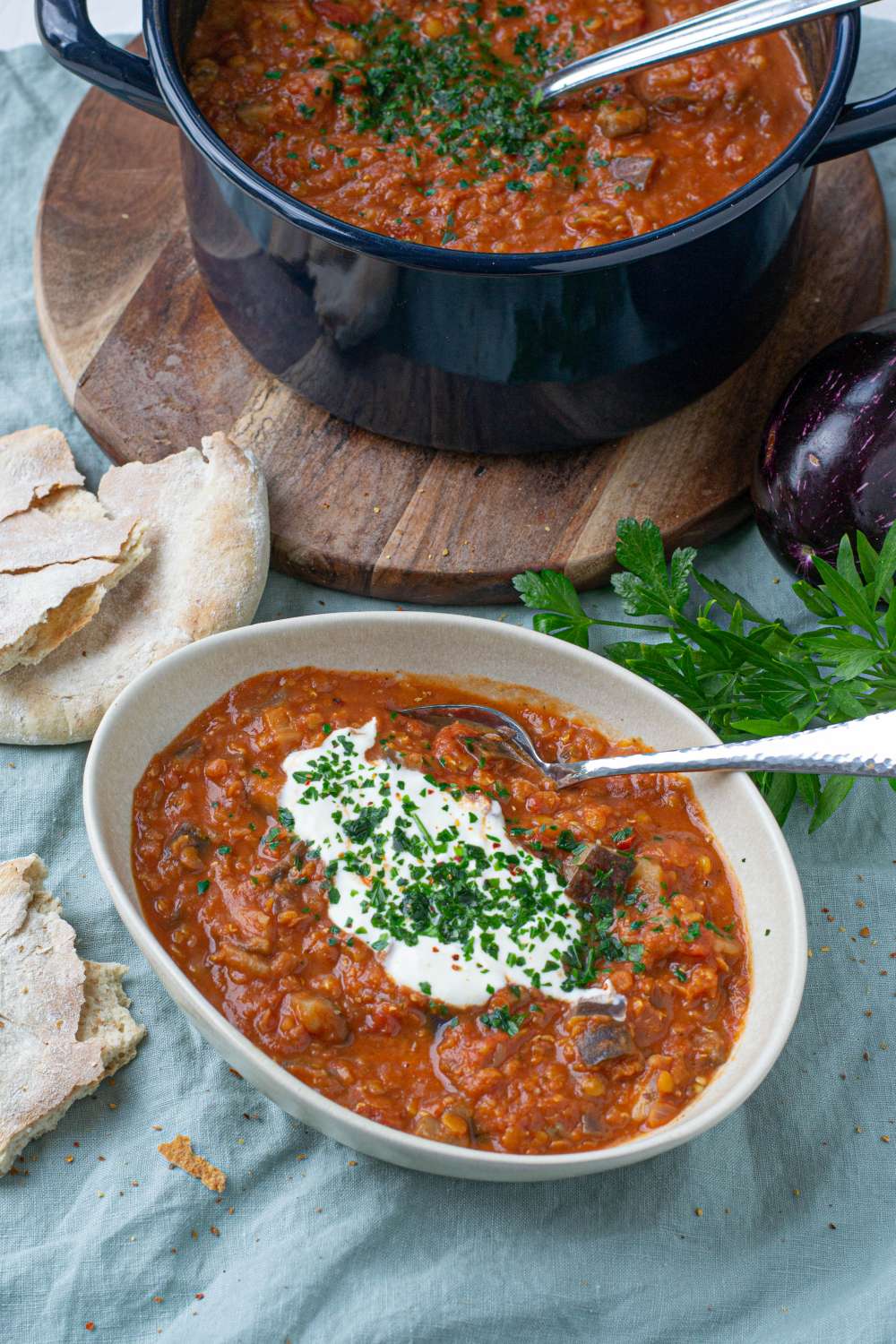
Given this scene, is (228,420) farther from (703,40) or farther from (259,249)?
(703,40)

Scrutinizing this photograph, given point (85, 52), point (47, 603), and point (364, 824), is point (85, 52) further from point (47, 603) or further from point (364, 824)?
point (364, 824)

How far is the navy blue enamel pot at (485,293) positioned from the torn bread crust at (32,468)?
56 cm

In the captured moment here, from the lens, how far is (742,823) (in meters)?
2.98

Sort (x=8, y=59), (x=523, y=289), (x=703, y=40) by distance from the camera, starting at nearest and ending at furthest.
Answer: (x=523, y=289)
(x=703, y=40)
(x=8, y=59)

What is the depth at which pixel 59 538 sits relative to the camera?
3361 millimetres

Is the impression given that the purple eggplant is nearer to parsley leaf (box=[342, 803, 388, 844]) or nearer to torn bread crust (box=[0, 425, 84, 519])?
parsley leaf (box=[342, 803, 388, 844])

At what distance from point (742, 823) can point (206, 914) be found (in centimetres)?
116

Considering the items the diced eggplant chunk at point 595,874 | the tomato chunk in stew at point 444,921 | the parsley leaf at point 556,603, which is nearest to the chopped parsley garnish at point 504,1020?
the tomato chunk in stew at point 444,921

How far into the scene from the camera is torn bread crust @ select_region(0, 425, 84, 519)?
3461 millimetres

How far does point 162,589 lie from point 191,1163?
1.34 m

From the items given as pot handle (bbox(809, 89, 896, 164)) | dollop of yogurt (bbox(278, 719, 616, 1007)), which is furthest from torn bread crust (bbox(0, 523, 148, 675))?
pot handle (bbox(809, 89, 896, 164))

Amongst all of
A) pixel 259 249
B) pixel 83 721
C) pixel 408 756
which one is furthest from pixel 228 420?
pixel 408 756

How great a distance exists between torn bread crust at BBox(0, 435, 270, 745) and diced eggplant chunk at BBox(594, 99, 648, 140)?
120 centimetres

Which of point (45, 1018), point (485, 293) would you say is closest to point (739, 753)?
point (485, 293)
